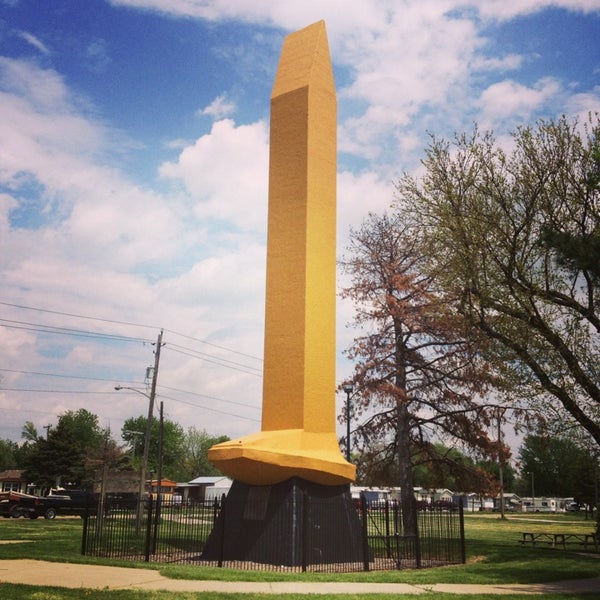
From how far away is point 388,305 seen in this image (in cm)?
3008

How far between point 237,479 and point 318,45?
14391 millimetres

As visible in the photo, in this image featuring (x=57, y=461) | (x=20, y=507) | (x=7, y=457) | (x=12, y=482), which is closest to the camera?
(x=20, y=507)

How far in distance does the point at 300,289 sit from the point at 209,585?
366 inches

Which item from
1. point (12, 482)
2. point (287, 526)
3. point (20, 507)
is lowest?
point (20, 507)

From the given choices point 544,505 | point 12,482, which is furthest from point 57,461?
point 544,505

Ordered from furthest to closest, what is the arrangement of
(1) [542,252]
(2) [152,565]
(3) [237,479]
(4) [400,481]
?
(4) [400,481] → (1) [542,252] → (3) [237,479] → (2) [152,565]

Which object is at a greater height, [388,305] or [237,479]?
[388,305]

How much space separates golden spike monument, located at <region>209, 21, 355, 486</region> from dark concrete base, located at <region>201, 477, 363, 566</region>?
42 cm

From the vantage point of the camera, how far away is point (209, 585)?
42.7 feet

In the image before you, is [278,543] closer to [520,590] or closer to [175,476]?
[520,590]

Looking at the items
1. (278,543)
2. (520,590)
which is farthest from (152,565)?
(520,590)

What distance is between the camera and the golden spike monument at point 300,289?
18.2 m

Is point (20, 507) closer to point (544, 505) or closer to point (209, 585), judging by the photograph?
point (209, 585)

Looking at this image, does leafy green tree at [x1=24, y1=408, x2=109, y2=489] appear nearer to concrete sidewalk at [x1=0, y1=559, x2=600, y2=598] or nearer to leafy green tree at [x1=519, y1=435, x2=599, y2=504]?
leafy green tree at [x1=519, y1=435, x2=599, y2=504]
